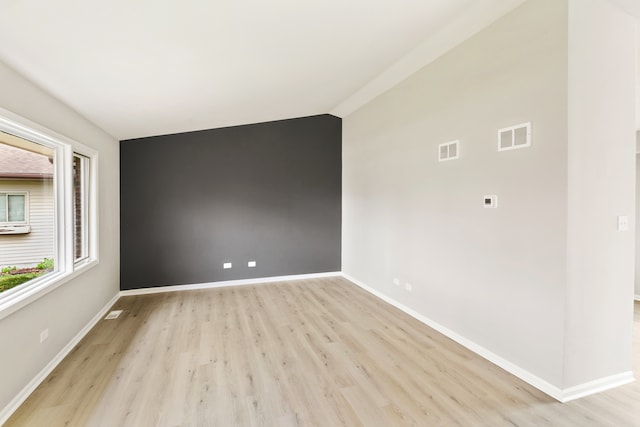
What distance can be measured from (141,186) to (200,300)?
211 centimetres

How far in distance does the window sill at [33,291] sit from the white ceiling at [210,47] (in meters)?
1.64

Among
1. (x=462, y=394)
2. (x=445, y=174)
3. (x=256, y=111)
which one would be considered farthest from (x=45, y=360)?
(x=445, y=174)

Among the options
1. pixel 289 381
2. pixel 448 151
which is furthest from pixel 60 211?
pixel 448 151

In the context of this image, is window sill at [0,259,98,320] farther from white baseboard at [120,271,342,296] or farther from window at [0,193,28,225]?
white baseboard at [120,271,342,296]

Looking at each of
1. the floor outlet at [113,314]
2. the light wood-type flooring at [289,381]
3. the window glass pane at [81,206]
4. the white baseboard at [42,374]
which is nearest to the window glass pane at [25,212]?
the window glass pane at [81,206]

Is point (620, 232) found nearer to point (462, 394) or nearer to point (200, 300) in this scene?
point (462, 394)

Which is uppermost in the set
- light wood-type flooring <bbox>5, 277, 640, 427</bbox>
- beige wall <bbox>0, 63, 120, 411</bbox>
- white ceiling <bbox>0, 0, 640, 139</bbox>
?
white ceiling <bbox>0, 0, 640, 139</bbox>

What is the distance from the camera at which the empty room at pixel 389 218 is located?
2.09 metres

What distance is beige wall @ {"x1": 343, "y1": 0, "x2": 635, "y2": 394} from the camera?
2.18 metres

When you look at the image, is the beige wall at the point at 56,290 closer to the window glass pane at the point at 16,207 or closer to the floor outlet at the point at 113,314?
the floor outlet at the point at 113,314

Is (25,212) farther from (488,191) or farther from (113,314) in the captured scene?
(488,191)

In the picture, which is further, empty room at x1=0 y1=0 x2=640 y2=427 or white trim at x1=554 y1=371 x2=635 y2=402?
white trim at x1=554 y1=371 x2=635 y2=402

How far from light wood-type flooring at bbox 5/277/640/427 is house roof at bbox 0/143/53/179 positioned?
1696mm

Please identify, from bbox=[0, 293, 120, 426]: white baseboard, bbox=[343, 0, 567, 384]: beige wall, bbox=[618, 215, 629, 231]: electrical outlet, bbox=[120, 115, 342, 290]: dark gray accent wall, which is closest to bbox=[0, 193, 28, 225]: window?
bbox=[0, 293, 120, 426]: white baseboard
